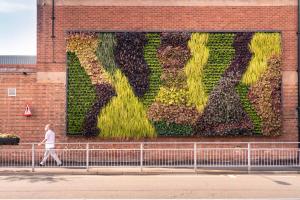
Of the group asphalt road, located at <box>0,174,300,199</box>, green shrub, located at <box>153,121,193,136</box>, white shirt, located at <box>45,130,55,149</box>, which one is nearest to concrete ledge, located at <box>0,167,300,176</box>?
asphalt road, located at <box>0,174,300,199</box>

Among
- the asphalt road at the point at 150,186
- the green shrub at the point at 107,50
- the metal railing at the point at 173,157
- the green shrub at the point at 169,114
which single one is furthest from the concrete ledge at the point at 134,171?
the green shrub at the point at 107,50

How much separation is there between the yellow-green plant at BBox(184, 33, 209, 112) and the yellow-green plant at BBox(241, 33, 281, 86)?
178cm

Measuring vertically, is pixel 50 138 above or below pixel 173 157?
above

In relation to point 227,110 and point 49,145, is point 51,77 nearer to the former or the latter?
point 49,145

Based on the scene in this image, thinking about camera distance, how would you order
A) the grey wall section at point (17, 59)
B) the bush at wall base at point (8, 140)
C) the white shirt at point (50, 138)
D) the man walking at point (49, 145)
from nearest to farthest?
the man walking at point (49, 145)
the bush at wall base at point (8, 140)
the white shirt at point (50, 138)
the grey wall section at point (17, 59)

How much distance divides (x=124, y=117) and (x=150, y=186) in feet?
24.1

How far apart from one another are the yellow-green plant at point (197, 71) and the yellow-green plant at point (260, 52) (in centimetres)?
178

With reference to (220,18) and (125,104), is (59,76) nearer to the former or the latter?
(125,104)

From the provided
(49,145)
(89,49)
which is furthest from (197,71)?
(49,145)

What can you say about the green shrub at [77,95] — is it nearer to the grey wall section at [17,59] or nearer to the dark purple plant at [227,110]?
the dark purple plant at [227,110]

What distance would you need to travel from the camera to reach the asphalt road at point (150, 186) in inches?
512

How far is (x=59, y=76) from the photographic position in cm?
2186

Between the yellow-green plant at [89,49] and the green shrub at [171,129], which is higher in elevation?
the yellow-green plant at [89,49]

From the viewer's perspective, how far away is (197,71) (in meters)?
21.9
